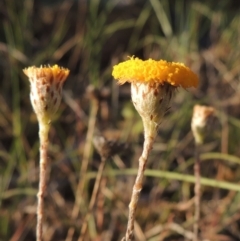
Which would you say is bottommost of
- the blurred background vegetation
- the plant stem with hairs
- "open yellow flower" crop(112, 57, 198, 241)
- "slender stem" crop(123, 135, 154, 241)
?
"slender stem" crop(123, 135, 154, 241)

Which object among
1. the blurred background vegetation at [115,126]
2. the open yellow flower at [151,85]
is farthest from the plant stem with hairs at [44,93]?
the blurred background vegetation at [115,126]

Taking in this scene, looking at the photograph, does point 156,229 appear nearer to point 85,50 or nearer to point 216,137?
point 216,137

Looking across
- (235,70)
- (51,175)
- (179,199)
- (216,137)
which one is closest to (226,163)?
(216,137)

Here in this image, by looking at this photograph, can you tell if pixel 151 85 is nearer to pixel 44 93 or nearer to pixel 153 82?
pixel 153 82

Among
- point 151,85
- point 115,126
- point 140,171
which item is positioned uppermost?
point 115,126

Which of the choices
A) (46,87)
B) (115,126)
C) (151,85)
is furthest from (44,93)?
(115,126)

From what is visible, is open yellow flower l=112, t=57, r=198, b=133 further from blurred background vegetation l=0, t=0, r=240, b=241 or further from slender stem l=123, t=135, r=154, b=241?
blurred background vegetation l=0, t=0, r=240, b=241

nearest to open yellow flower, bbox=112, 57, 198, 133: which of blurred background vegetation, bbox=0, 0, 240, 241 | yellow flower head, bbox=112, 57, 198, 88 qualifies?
yellow flower head, bbox=112, 57, 198, 88
